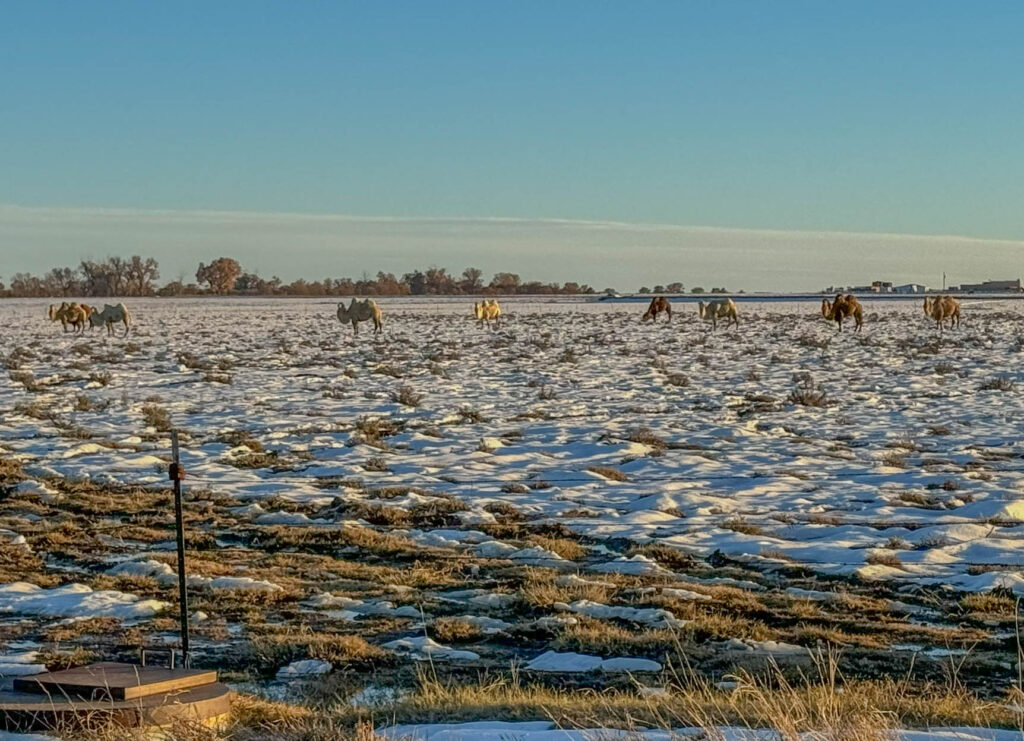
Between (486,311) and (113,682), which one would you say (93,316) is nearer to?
(486,311)

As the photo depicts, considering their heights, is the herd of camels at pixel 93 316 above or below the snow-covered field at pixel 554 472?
above

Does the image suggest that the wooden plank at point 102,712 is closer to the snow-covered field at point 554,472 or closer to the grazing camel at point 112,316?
the snow-covered field at point 554,472

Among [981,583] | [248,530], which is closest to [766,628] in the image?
[981,583]

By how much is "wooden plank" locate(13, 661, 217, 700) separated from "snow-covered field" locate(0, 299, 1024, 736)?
176 centimetres

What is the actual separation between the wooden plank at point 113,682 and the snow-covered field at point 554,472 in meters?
1.76

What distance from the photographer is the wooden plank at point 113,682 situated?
184 inches

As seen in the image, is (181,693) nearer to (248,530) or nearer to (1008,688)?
Answer: (1008,688)

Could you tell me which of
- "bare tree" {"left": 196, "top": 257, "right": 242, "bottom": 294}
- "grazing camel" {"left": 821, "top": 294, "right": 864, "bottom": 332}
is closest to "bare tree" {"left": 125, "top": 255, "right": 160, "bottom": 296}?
"bare tree" {"left": 196, "top": 257, "right": 242, "bottom": 294}

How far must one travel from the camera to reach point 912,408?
17.8 m

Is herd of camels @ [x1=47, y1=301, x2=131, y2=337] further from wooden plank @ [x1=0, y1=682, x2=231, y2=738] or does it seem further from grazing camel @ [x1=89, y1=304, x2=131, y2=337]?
wooden plank @ [x1=0, y1=682, x2=231, y2=738]

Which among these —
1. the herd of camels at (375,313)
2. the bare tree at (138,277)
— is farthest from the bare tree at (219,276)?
the herd of camels at (375,313)

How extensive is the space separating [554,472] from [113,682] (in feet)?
27.1

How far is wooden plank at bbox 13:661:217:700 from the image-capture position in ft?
15.3

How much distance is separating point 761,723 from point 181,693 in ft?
7.23
